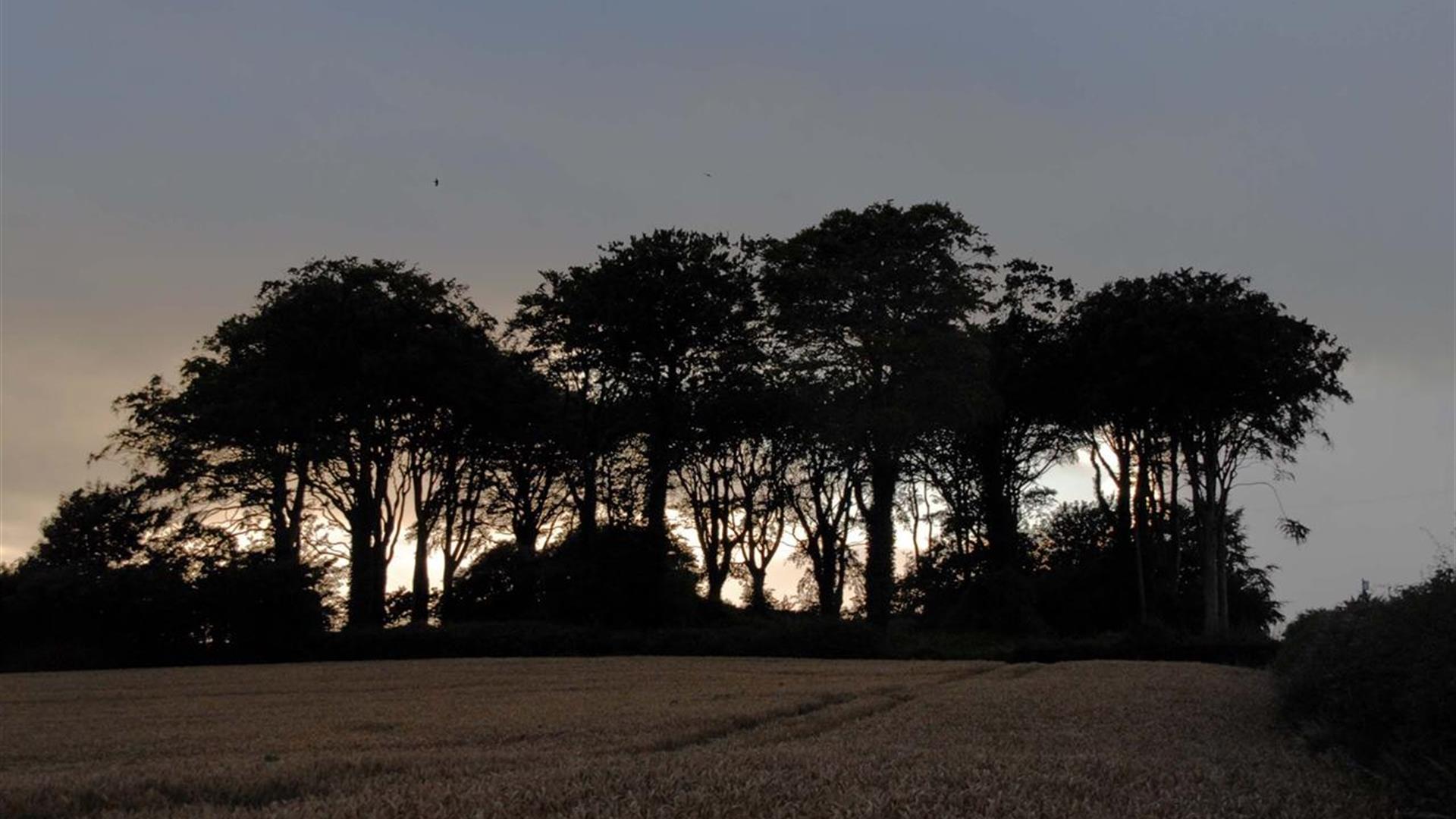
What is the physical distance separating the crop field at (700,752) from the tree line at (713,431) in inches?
955

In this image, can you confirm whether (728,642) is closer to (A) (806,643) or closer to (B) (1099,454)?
(A) (806,643)

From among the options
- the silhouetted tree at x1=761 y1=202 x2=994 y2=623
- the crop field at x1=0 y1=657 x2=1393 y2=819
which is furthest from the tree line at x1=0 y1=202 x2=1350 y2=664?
the crop field at x1=0 y1=657 x2=1393 y2=819

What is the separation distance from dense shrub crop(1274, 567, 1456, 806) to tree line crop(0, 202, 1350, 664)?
35.9 m

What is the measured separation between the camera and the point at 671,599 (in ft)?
191

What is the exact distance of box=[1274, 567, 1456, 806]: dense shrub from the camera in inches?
445

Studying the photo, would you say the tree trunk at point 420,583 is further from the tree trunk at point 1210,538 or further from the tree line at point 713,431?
the tree trunk at point 1210,538

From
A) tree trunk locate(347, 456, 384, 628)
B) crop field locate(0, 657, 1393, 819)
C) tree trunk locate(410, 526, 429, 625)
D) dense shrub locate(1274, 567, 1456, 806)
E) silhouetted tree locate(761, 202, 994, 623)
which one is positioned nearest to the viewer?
crop field locate(0, 657, 1393, 819)

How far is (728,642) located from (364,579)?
19457mm

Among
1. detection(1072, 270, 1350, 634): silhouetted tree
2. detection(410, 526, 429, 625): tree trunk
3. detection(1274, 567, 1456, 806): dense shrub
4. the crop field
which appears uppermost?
detection(1072, 270, 1350, 634): silhouetted tree

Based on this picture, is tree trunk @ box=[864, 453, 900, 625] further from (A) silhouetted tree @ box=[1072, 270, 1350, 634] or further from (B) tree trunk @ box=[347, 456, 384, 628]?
(B) tree trunk @ box=[347, 456, 384, 628]

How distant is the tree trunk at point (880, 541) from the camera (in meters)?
54.4

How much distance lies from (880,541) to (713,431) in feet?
38.2

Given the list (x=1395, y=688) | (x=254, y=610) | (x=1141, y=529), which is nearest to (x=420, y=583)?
(x=254, y=610)

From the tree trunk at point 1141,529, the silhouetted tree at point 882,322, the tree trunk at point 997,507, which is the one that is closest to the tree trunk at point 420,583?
the silhouetted tree at point 882,322
